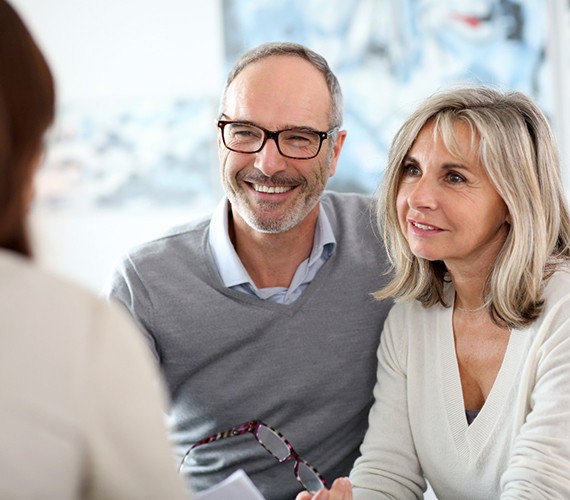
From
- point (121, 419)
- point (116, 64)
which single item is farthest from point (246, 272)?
point (116, 64)

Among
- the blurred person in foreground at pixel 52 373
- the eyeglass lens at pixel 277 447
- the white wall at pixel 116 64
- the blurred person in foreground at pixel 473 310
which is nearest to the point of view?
the blurred person in foreground at pixel 52 373

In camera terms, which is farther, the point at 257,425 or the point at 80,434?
the point at 257,425

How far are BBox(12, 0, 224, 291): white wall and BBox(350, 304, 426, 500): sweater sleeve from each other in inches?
92.0

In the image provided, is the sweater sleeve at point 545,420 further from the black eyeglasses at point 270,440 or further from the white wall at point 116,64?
the white wall at point 116,64

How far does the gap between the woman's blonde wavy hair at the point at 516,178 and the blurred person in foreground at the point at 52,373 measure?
3.39 ft

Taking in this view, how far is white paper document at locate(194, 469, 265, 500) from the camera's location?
1244 mm

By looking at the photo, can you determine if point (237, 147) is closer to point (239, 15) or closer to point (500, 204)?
point (500, 204)

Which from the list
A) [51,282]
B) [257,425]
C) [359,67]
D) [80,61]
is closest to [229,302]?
[257,425]

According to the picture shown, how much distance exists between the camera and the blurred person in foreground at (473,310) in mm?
1595

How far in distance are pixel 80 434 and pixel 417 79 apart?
3.39 m

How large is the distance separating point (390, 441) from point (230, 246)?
56 cm

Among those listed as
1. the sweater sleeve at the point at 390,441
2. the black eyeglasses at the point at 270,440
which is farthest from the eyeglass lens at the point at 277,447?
the sweater sleeve at the point at 390,441

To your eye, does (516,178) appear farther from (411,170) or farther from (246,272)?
(246,272)

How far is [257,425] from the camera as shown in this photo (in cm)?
186
